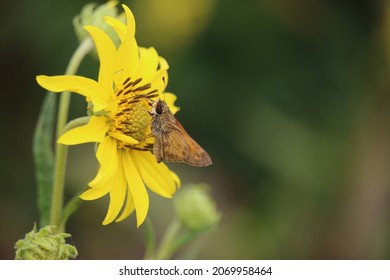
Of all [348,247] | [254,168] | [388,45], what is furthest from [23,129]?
[388,45]

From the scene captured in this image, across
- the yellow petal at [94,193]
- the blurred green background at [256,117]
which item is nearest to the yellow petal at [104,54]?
the yellow petal at [94,193]

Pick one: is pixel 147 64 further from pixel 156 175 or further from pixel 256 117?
pixel 256 117

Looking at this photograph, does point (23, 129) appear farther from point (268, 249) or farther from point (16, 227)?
point (268, 249)

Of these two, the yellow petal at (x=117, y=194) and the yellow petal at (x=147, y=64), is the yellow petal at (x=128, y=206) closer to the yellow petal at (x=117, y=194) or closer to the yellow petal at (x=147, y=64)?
the yellow petal at (x=117, y=194)
